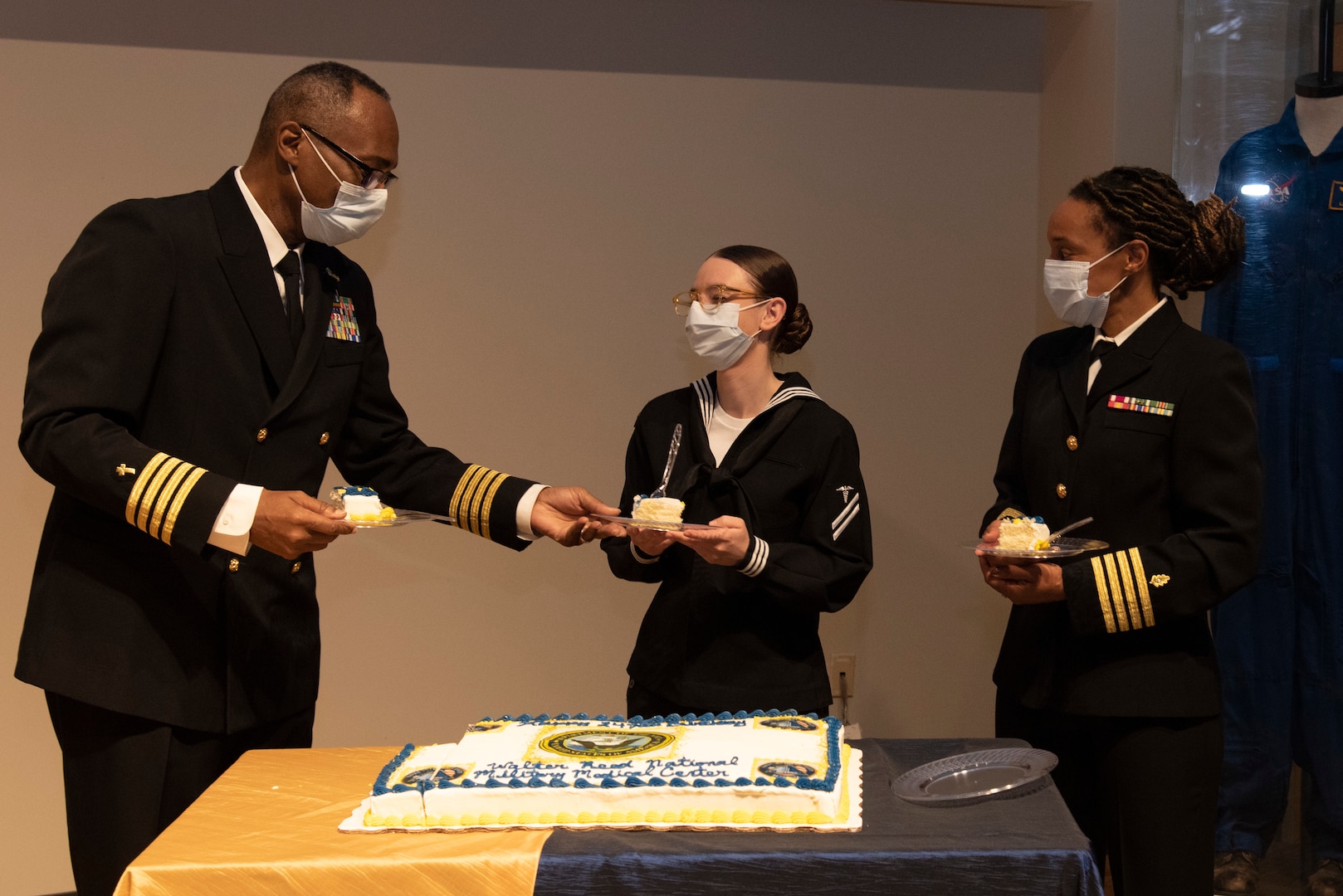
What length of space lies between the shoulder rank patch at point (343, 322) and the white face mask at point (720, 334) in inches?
32.9

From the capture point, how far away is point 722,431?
9.57 ft

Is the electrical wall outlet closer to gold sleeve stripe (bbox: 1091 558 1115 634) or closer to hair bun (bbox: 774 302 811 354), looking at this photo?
hair bun (bbox: 774 302 811 354)

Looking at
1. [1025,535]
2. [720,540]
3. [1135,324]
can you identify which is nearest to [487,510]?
[720,540]

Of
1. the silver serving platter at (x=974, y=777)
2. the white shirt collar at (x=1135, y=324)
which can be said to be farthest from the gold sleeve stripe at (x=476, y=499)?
the white shirt collar at (x=1135, y=324)

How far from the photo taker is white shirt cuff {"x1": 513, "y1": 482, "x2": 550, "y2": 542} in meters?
2.70

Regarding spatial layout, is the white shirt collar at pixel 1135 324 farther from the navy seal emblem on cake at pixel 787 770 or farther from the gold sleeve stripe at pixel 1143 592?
the navy seal emblem on cake at pixel 787 770

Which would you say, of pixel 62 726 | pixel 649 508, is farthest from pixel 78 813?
pixel 649 508

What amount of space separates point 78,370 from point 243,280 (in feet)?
1.19

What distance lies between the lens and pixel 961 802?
71.3 inches

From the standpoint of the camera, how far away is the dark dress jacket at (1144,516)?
2406 mm

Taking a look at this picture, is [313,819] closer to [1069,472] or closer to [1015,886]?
[1015,886]

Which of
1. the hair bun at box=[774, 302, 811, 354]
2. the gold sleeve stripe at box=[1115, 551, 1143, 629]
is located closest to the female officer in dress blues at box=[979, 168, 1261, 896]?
the gold sleeve stripe at box=[1115, 551, 1143, 629]

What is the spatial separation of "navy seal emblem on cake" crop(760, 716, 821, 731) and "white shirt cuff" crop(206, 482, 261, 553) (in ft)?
3.20

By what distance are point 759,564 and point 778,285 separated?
0.78 m
